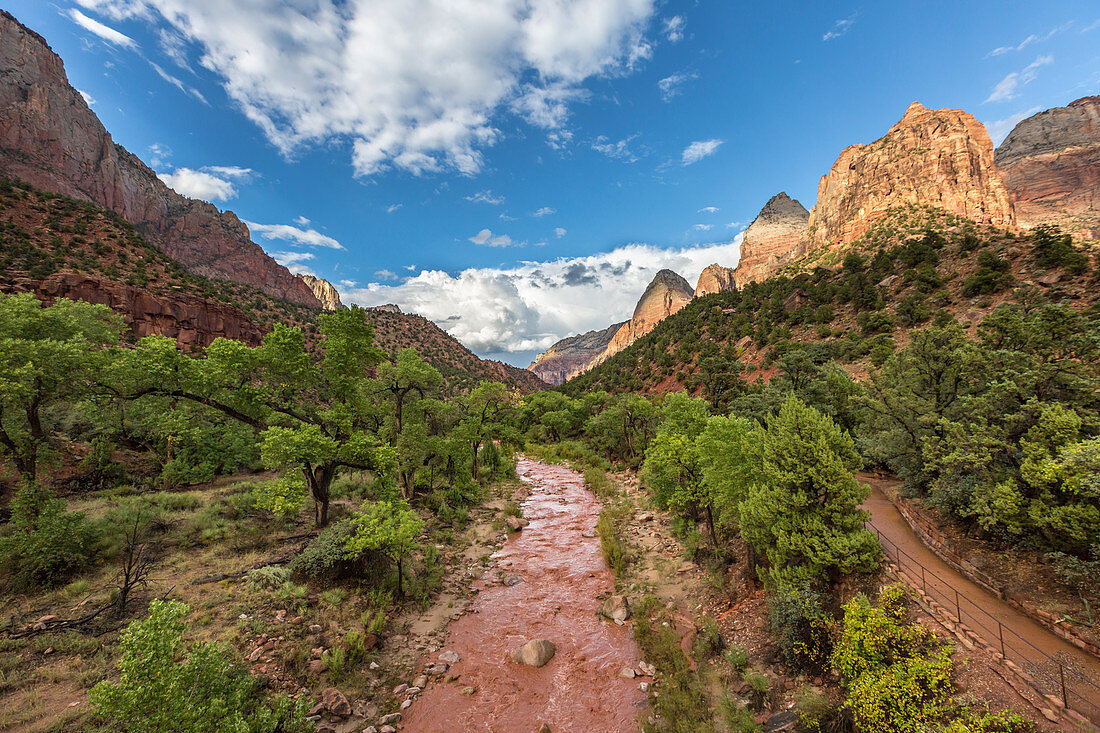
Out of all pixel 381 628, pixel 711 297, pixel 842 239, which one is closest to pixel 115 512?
Result: pixel 381 628

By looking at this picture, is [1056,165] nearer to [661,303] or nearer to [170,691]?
[661,303]

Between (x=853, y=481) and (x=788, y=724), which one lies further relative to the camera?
(x=853, y=481)

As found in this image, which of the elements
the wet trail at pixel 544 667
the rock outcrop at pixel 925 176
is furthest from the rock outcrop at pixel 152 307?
the rock outcrop at pixel 925 176

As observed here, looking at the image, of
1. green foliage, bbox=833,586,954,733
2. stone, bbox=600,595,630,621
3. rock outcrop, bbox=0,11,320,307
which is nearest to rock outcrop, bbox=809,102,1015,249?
stone, bbox=600,595,630,621

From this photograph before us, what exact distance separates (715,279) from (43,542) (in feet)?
612

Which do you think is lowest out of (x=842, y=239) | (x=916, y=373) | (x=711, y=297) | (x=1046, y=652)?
(x=1046, y=652)

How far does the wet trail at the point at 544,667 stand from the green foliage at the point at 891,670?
17.3ft

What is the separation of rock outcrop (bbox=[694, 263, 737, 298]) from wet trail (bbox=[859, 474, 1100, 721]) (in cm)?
16799

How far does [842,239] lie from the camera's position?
79.7 m

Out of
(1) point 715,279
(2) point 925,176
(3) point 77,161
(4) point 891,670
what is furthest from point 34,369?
(1) point 715,279

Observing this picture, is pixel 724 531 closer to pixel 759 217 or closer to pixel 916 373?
pixel 916 373

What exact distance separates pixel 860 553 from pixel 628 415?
28778 mm

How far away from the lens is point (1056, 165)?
10406cm

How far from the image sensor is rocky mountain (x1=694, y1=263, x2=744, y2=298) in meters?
168
